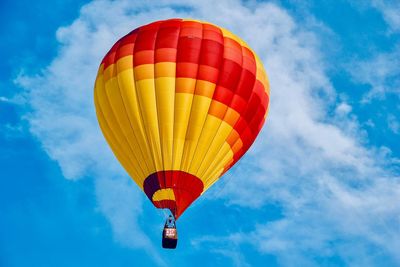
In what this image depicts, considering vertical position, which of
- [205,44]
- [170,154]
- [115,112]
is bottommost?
[170,154]

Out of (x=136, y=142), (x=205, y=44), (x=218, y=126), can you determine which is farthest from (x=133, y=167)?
(x=205, y=44)

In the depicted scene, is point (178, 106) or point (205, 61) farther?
point (205, 61)

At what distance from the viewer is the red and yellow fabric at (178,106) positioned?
26344 millimetres

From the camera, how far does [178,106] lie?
2656 centimetres

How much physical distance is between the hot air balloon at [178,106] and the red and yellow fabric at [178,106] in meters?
0.03

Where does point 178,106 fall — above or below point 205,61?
below

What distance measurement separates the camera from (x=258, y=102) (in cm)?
2831

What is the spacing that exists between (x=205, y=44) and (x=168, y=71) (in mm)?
1733

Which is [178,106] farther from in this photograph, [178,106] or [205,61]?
[205,61]

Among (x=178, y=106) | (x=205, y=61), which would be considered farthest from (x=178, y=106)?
(x=205, y=61)

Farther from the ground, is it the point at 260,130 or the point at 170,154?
the point at 260,130

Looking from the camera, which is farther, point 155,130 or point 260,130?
point 260,130

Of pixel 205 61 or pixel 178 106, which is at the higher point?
pixel 205 61

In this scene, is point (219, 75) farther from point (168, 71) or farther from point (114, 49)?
point (114, 49)
